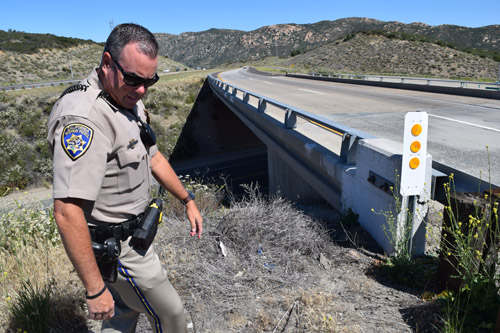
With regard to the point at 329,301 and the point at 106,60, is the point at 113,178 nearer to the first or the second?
the point at 106,60

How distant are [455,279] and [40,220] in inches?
202

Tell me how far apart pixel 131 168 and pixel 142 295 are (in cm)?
78

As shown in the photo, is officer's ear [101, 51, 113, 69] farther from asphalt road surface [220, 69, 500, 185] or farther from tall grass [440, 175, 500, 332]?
asphalt road surface [220, 69, 500, 185]

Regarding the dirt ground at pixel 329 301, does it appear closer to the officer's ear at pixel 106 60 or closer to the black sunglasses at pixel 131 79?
the black sunglasses at pixel 131 79

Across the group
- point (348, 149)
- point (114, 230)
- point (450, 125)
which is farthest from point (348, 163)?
point (450, 125)

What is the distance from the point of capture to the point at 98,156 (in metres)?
1.78

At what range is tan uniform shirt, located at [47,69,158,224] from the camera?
1712 mm

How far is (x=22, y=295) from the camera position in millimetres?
2951

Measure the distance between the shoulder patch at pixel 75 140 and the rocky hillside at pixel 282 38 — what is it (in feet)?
339

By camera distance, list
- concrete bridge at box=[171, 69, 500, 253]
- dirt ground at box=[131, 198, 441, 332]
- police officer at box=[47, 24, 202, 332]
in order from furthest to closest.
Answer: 1. concrete bridge at box=[171, 69, 500, 253]
2. dirt ground at box=[131, 198, 441, 332]
3. police officer at box=[47, 24, 202, 332]

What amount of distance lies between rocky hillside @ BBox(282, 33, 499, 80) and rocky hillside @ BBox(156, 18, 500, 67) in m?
43.9

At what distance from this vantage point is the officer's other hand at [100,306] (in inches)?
70.2

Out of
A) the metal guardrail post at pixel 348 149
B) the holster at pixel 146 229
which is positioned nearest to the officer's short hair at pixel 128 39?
the holster at pixel 146 229

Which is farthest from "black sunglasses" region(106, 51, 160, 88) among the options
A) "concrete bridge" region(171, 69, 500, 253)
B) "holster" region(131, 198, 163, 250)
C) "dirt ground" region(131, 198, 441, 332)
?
"concrete bridge" region(171, 69, 500, 253)
